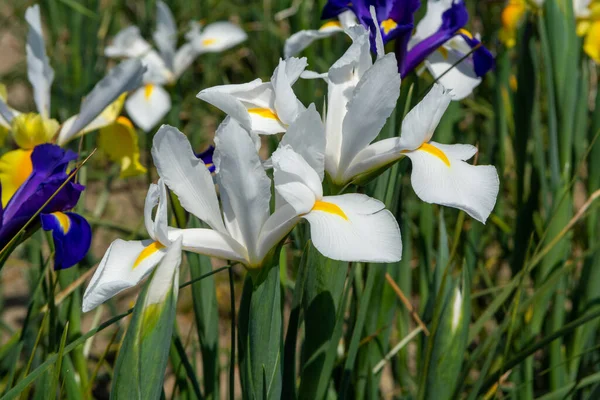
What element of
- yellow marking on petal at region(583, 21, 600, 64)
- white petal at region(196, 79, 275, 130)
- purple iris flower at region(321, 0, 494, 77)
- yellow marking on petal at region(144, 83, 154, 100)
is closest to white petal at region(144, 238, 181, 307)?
white petal at region(196, 79, 275, 130)

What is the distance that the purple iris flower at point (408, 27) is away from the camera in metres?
0.87

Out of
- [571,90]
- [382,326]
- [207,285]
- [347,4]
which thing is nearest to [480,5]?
[571,90]

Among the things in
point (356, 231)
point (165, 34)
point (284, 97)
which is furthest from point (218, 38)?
point (356, 231)

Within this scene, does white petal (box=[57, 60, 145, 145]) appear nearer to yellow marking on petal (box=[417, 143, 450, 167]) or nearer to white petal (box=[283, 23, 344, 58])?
white petal (box=[283, 23, 344, 58])

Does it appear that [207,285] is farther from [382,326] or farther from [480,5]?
[480,5]

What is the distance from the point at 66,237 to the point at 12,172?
23 centimetres

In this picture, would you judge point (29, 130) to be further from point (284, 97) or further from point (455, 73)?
point (455, 73)

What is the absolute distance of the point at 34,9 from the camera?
41.0 inches

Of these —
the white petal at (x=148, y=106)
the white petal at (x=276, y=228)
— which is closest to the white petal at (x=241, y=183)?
the white petal at (x=276, y=228)

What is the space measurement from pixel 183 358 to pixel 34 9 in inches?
22.7

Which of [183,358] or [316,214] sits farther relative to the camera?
[183,358]

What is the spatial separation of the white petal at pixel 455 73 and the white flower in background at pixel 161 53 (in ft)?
3.24

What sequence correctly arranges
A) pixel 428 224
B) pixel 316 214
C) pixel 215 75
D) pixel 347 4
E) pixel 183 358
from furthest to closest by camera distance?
1. pixel 215 75
2. pixel 428 224
3. pixel 347 4
4. pixel 183 358
5. pixel 316 214

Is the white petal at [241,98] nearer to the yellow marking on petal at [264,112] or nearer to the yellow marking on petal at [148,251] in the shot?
the yellow marking on petal at [264,112]
